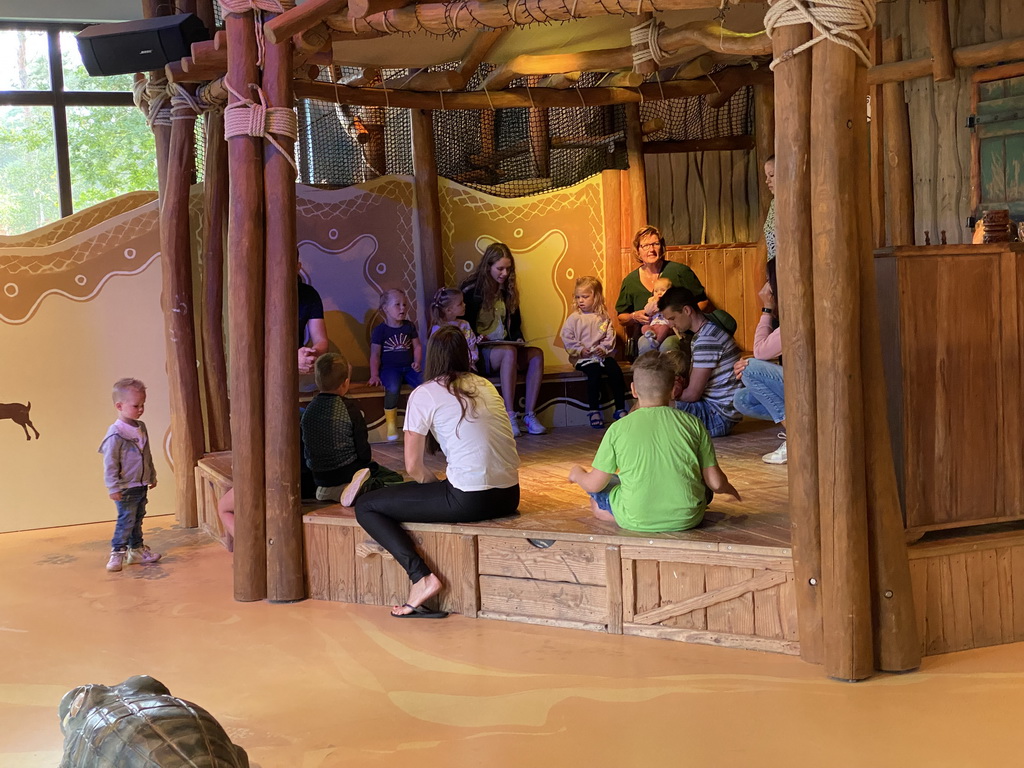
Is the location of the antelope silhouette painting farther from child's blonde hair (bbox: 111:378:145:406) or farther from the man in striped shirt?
the man in striped shirt

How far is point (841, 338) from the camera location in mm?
3736

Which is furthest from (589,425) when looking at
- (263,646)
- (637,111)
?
(263,646)

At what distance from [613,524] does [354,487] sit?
1226 millimetres

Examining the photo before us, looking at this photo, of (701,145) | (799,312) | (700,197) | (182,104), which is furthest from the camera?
(700,197)

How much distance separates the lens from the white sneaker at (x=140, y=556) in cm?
571

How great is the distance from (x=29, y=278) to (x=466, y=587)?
3746mm

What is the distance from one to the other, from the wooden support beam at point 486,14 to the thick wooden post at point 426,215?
8.77ft

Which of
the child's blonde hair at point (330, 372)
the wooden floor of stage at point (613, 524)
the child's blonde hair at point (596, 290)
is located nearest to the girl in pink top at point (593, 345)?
the child's blonde hair at point (596, 290)

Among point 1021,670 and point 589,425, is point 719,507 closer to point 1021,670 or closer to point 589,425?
point 1021,670

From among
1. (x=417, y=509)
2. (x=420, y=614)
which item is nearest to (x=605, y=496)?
(x=417, y=509)

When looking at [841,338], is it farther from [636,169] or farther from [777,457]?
[636,169]

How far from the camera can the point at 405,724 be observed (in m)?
3.51

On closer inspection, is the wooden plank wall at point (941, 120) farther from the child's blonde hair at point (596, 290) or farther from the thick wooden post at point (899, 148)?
the child's blonde hair at point (596, 290)

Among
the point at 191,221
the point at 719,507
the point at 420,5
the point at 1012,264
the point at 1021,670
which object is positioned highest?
the point at 420,5
